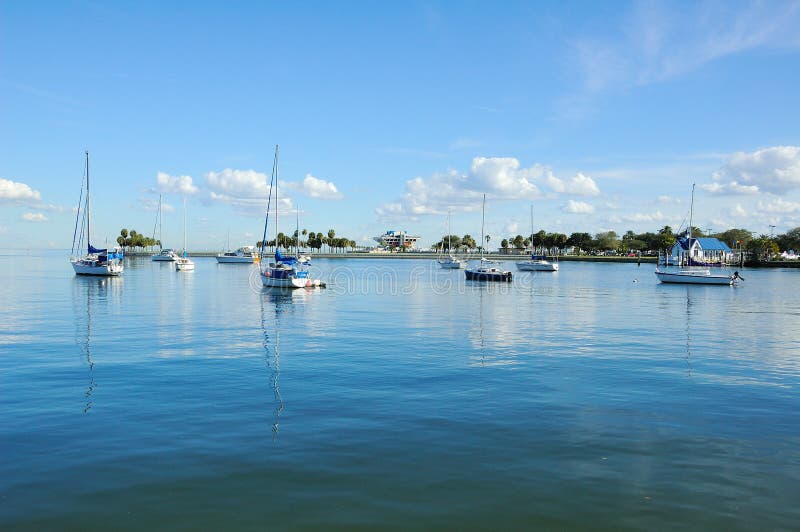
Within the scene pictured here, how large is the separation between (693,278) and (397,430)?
319ft

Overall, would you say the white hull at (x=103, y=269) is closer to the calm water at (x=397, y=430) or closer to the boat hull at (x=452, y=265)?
the calm water at (x=397, y=430)

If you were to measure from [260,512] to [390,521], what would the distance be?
2.41 meters

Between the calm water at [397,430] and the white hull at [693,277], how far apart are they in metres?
68.0

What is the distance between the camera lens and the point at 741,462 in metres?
13.5

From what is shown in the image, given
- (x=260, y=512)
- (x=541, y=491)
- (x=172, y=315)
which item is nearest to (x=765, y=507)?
(x=541, y=491)

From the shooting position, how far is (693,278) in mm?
99500

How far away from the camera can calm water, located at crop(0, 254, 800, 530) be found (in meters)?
11.0

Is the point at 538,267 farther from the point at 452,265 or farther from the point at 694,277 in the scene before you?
the point at 694,277

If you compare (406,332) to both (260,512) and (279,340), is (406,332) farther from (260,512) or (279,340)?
(260,512)

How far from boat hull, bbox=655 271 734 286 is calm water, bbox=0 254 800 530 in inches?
2674

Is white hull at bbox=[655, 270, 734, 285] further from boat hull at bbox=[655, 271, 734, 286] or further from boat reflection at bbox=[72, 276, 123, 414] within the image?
boat reflection at bbox=[72, 276, 123, 414]

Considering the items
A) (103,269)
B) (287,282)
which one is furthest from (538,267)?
(103,269)

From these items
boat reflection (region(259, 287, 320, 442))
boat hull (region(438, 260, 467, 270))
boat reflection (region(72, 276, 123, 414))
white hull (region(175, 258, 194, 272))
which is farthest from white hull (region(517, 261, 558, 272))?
boat reflection (region(72, 276, 123, 414))

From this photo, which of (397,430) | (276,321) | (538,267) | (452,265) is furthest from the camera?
(452,265)
